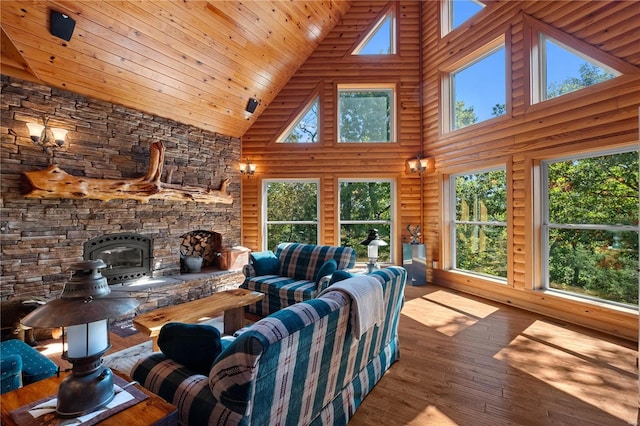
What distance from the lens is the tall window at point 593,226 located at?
327 cm

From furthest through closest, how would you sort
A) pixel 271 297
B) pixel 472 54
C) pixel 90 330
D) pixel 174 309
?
pixel 472 54
pixel 271 297
pixel 174 309
pixel 90 330

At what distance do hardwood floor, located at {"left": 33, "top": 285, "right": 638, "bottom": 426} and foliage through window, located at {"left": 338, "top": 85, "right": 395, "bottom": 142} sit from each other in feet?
11.6

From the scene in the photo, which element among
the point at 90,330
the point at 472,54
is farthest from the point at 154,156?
the point at 472,54

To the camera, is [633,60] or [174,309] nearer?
[174,309]

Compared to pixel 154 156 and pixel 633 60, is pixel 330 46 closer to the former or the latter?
pixel 154 156

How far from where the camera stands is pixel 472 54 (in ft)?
16.0

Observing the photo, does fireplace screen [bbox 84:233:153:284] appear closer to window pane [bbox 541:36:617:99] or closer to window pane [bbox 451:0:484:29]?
window pane [bbox 541:36:617:99]

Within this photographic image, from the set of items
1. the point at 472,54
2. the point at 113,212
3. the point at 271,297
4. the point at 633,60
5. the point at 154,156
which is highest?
the point at 472,54

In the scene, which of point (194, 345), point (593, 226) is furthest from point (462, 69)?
point (194, 345)

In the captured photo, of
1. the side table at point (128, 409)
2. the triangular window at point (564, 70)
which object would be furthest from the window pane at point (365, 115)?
the side table at point (128, 409)

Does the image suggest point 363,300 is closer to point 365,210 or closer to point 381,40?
point 365,210

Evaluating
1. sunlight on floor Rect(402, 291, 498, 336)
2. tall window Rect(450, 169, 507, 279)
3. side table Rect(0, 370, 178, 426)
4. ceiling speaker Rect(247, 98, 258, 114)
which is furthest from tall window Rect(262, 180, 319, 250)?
side table Rect(0, 370, 178, 426)

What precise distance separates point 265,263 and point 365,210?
2.40 metres

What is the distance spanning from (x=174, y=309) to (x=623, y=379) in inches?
150
